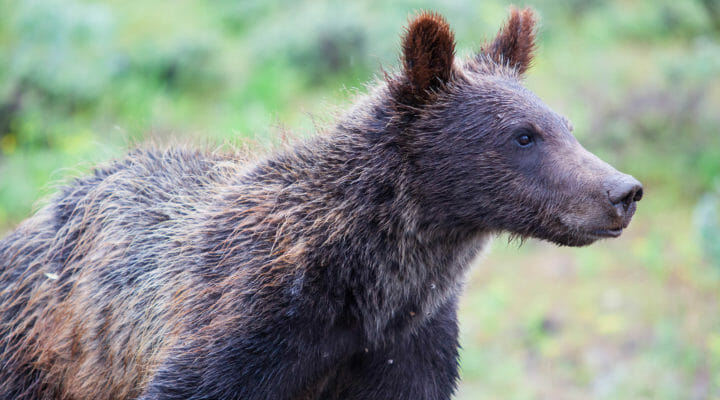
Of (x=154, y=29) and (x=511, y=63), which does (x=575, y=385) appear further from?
(x=154, y=29)

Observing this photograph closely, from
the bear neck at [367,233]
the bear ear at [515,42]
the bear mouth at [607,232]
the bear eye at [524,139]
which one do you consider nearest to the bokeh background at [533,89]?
the bear neck at [367,233]

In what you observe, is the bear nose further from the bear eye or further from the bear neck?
the bear neck

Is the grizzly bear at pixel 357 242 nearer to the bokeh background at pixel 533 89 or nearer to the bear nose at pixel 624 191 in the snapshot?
the bear nose at pixel 624 191

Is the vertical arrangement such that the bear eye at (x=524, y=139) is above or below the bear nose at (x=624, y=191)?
above

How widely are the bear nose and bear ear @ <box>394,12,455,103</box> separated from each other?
1.00m

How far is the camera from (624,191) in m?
3.97

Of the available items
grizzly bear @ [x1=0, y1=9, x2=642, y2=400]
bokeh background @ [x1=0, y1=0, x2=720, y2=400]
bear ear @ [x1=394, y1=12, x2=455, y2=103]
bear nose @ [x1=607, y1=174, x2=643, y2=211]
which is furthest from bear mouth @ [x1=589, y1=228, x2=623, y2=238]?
bokeh background @ [x1=0, y1=0, x2=720, y2=400]

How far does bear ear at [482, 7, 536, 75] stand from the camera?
15.8 feet

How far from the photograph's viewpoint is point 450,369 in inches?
187


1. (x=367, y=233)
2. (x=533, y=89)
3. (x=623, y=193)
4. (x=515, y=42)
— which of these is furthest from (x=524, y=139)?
(x=533, y=89)

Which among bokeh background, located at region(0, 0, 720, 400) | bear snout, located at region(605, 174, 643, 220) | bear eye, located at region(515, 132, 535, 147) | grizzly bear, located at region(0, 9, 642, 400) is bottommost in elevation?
grizzly bear, located at region(0, 9, 642, 400)

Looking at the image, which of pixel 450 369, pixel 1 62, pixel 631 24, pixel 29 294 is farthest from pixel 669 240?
pixel 1 62

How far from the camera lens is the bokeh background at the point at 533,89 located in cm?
762

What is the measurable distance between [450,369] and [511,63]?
1.78 meters
